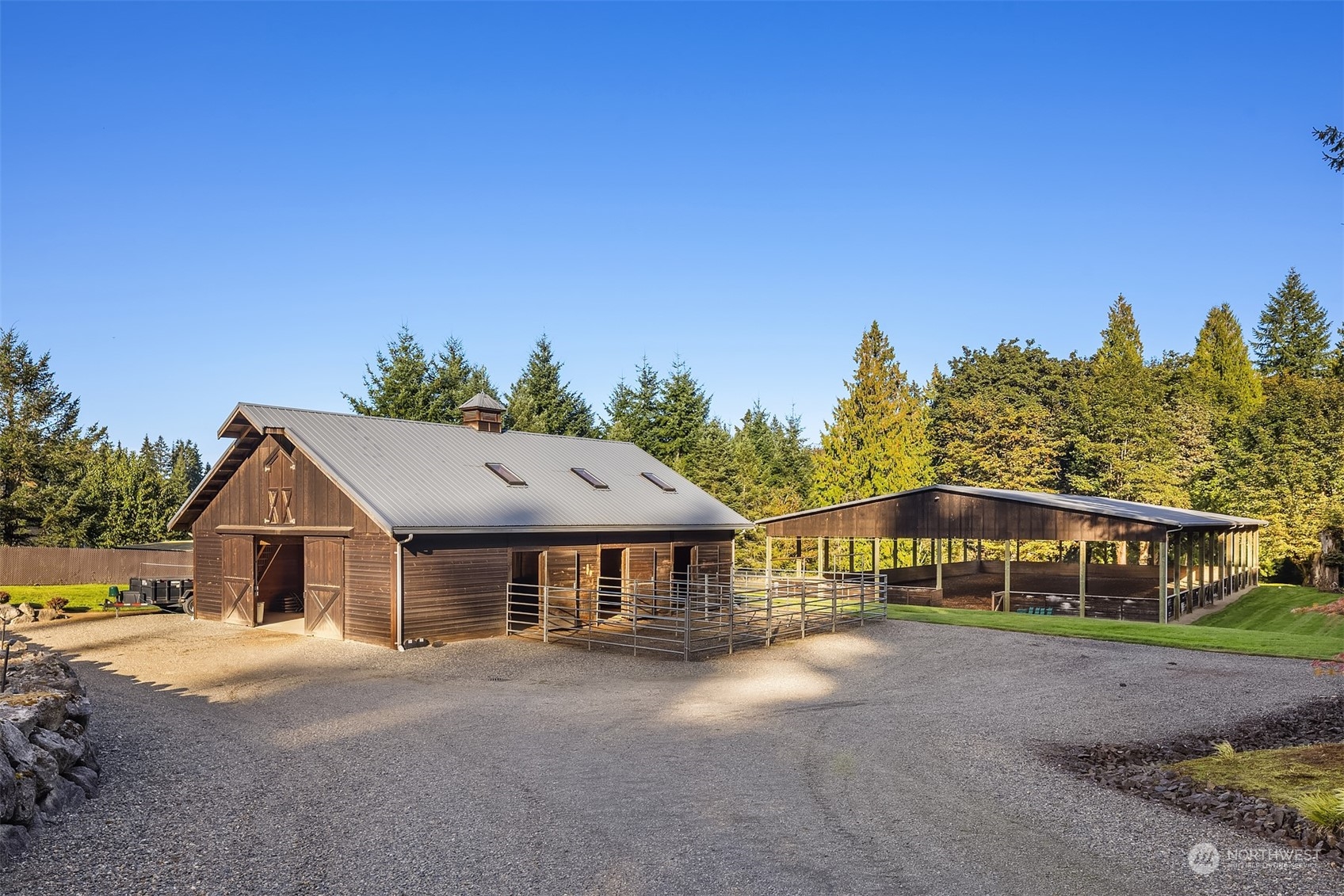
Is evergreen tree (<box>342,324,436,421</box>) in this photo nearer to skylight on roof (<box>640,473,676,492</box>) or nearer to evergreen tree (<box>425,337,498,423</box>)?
evergreen tree (<box>425,337,498,423</box>)

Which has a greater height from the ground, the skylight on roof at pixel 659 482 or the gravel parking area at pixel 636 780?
the skylight on roof at pixel 659 482

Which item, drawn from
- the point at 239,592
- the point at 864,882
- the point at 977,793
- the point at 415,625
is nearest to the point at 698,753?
the point at 977,793

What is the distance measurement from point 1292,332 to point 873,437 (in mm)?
41914

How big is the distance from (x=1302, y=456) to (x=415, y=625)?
135 ft

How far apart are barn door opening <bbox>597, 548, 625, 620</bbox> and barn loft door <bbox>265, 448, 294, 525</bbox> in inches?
298

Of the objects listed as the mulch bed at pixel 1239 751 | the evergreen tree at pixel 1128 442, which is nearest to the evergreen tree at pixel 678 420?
the evergreen tree at pixel 1128 442

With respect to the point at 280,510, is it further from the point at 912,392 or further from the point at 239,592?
the point at 912,392

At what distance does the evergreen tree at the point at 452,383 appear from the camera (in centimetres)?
Answer: 4985

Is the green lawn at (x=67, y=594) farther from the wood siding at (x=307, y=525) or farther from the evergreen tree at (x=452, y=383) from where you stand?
the evergreen tree at (x=452, y=383)

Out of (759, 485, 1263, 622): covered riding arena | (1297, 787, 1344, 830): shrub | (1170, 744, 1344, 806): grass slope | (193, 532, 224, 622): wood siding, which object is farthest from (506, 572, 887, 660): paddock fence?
(1297, 787, 1344, 830): shrub

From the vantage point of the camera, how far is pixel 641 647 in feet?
59.9

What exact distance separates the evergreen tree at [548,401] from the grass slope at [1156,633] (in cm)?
3005

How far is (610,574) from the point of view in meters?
25.0

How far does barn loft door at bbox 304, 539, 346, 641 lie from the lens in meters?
20.6
